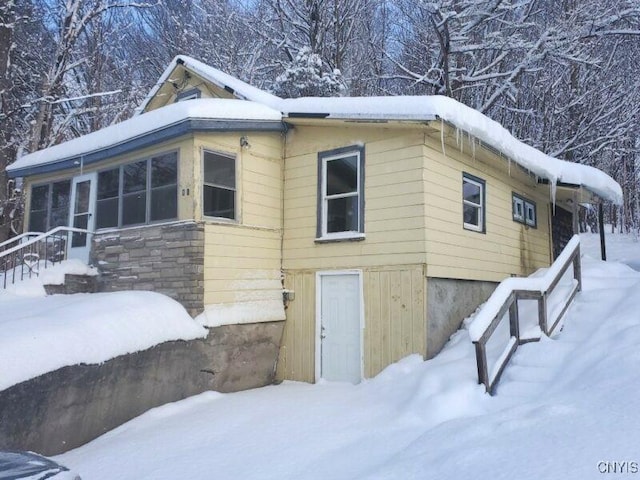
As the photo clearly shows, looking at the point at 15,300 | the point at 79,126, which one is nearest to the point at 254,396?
the point at 15,300

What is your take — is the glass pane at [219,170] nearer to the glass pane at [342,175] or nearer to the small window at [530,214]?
the glass pane at [342,175]

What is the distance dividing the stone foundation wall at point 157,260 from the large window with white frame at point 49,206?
1738mm

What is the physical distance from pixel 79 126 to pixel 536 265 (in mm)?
18235

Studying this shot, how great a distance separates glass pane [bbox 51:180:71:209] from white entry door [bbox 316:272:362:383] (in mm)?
5956

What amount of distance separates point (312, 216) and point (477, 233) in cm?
312

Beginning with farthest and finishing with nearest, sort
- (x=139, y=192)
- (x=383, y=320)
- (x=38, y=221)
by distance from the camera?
1. (x=38, y=221)
2. (x=139, y=192)
3. (x=383, y=320)

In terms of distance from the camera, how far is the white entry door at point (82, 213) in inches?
401

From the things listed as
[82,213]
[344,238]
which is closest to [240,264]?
[344,238]

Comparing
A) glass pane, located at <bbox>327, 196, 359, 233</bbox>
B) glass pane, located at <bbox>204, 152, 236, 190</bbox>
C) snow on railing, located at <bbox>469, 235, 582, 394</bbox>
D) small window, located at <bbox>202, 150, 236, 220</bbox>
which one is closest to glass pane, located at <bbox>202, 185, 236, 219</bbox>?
small window, located at <bbox>202, 150, 236, 220</bbox>

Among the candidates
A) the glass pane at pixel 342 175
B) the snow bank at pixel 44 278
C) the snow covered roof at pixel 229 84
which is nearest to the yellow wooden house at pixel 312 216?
the glass pane at pixel 342 175

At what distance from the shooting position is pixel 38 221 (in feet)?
37.7

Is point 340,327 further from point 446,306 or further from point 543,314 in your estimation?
point 543,314

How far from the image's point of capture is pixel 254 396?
7.87m

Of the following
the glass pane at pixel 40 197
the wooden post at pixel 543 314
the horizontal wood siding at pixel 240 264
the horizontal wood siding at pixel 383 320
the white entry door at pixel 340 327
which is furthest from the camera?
the glass pane at pixel 40 197
